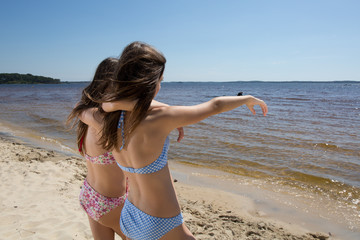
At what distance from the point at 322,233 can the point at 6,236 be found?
13.7 ft

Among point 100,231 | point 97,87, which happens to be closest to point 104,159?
point 97,87

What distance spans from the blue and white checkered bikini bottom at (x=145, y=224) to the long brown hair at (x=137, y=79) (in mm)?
480

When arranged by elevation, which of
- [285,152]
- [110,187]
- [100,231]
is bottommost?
[285,152]

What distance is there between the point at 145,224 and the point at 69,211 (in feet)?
9.80

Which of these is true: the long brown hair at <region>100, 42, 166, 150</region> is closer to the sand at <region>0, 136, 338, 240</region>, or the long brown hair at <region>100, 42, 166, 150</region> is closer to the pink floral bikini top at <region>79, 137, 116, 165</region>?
the pink floral bikini top at <region>79, 137, 116, 165</region>

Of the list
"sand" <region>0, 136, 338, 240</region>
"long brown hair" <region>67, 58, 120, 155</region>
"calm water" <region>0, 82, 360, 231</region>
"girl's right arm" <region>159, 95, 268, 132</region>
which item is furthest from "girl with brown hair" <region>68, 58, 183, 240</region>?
"calm water" <region>0, 82, 360, 231</region>

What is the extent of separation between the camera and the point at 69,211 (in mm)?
4109

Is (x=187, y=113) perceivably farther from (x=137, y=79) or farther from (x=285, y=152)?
(x=285, y=152)

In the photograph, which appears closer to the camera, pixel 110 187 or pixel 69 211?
pixel 110 187

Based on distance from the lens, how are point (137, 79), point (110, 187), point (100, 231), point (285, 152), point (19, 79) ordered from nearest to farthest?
point (137, 79) < point (110, 187) < point (100, 231) < point (285, 152) < point (19, 79)

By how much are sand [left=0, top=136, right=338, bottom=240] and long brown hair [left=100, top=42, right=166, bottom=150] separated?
8.76 feet

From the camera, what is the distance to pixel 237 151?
820 cm

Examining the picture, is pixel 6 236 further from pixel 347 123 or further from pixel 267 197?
pixel 347 123

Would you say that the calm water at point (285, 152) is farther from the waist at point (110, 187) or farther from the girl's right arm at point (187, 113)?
the girl's right arm at point (187, 113)
